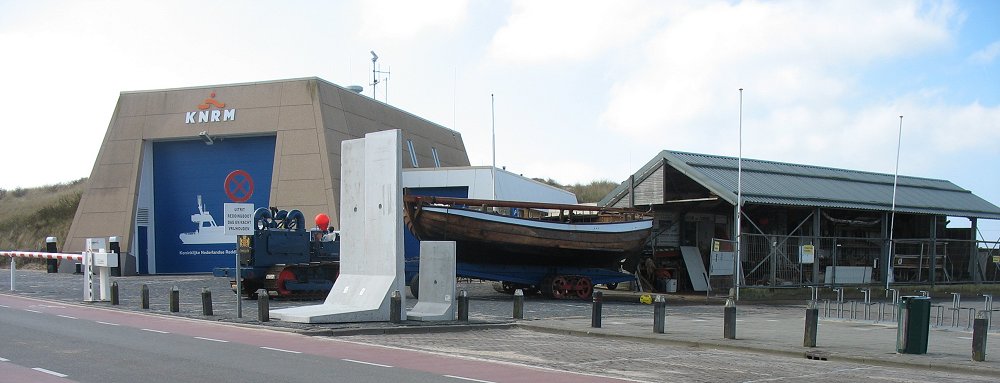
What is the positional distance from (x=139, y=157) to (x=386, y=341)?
31.3 m

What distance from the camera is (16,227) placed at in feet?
206

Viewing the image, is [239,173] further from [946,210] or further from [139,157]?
[946,210]

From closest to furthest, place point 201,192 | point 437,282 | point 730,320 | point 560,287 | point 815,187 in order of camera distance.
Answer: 1. point 730,320
2. point 437,282
3. point 560,287
4. point 815,187
5. point 201,192

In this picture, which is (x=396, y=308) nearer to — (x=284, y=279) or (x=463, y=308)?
(x=463, y=308)

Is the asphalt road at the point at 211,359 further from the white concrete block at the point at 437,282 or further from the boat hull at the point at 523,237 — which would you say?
the boat hull at the point at 523,237

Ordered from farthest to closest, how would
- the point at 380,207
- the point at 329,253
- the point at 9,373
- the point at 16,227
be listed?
the point at 16,227 → the point at 329,253 → the point at 380,207 → the point at 9,373

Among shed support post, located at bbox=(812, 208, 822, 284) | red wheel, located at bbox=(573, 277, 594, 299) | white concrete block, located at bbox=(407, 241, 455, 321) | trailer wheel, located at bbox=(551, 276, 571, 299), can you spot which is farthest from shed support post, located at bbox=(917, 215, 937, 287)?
white concrete block, located at bbox=(407, 241, 455, 321)

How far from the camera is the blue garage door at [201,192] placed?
41.9m

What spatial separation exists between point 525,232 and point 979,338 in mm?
14733

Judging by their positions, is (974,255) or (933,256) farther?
(974,255)

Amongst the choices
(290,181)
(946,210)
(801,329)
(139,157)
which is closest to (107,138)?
(139,157)

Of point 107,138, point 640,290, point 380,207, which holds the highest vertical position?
point 107,138

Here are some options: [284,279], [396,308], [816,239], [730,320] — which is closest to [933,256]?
[816,239]

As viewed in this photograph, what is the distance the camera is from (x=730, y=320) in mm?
16281
